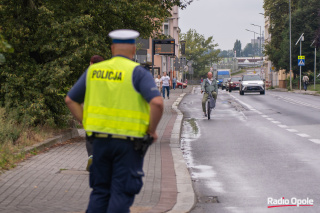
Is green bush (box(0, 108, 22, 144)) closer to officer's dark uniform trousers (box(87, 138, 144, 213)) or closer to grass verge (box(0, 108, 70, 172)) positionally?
grass verge (box(0, 108, 70, 172))

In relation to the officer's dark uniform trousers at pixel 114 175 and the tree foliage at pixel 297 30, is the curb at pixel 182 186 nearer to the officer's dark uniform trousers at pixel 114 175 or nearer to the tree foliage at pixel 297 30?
the officer's dark uniform trousers at pixel 114 175

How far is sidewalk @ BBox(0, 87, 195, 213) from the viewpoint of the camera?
6957 mm

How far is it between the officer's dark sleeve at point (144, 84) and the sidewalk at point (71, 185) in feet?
8.09

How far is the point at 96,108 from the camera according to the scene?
4.69m

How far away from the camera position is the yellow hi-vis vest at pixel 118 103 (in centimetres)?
459

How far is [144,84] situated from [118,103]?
0.82 feet

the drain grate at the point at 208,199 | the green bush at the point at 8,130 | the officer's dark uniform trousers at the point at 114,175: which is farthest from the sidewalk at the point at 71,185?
the officer's dark uniform trousers at the point at 114,175

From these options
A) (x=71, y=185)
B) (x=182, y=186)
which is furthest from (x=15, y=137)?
(x=182, y=186)

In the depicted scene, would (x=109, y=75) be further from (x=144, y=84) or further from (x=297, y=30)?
(x=297, y=30)

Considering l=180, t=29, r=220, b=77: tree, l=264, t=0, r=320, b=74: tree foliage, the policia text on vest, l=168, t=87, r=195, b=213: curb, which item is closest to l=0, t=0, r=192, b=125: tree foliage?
l=168, t=87, r=195, b=213: curb

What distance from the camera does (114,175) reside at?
457 cm

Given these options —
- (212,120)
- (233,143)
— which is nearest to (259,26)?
(212,120)

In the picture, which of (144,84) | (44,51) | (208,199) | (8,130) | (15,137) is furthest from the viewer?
(44,51)

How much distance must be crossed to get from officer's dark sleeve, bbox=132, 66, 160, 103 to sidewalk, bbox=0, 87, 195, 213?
97.1 inches
